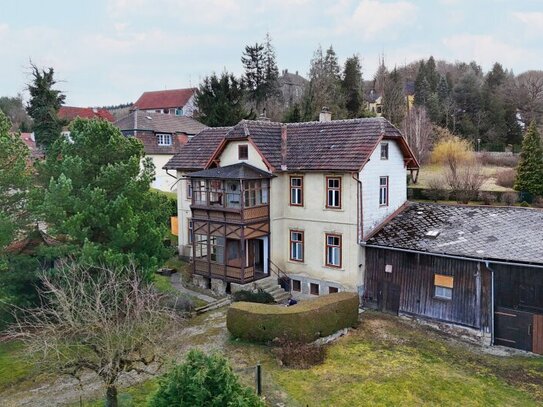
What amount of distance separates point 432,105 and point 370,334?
51928 millimetres

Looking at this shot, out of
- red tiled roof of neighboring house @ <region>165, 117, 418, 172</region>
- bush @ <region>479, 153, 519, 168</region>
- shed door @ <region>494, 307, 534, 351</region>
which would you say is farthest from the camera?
bush @ <region>479, 153, 519, 168</region>

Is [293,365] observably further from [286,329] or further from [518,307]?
[518,307]

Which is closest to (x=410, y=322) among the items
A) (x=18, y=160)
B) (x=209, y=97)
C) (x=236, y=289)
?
(x=236, y=289)

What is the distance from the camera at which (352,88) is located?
59375 millimetres

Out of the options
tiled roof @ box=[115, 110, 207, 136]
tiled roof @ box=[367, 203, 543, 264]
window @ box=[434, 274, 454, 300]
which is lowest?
window @ box=[434, 274, 454, 300]

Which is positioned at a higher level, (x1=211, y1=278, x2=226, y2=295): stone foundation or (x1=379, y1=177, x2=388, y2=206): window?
(x1=379, y1=177, x2=388, y2=206): window

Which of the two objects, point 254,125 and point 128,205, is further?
point 254,125

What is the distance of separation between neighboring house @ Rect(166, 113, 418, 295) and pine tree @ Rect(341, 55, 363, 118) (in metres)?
33.0

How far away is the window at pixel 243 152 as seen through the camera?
2648 cm

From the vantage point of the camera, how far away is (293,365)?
1719 centimetres

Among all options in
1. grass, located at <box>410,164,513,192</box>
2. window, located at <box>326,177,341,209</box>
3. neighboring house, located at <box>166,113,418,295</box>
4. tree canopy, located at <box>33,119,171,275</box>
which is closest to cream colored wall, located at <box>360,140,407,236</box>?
neighboring house, located at <box>166,113,418,295</box>

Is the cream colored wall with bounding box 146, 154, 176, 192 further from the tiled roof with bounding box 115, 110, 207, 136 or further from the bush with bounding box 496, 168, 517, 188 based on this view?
the bush with bounding box 496, 168, 517, 188

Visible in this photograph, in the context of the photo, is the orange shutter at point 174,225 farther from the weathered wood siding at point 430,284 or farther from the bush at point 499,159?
the bush at point 499,159

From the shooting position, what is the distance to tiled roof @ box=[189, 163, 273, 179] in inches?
958
